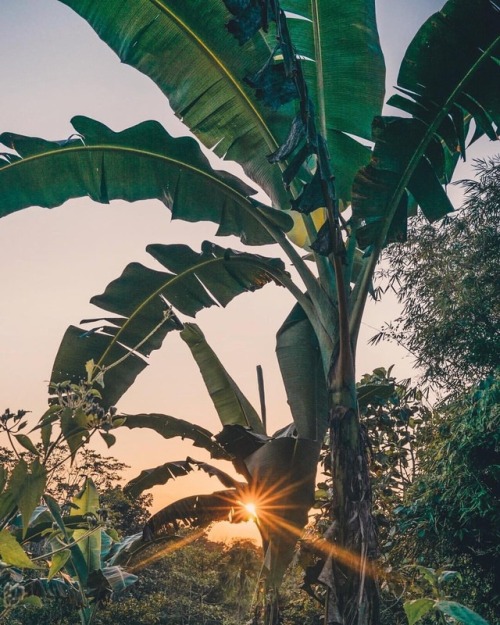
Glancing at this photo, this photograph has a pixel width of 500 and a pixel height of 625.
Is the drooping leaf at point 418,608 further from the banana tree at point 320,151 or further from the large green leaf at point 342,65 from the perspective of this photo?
the large green leaf at point 342,65

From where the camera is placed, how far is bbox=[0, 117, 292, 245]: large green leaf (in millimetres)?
3496

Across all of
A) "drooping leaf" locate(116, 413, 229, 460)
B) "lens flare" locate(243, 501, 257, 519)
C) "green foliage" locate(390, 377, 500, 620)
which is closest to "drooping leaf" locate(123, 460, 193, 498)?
"drooping leaf" locate(116, 413, 229, 460)

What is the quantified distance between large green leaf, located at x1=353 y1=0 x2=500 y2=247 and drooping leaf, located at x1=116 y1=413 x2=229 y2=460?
2100mm

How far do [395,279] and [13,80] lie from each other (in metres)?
6.28

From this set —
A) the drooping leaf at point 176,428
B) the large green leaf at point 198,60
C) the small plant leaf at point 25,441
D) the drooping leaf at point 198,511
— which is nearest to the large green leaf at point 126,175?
the large green leaf at point 198,60

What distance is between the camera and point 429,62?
9.31 ft

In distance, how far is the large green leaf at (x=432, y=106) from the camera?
109 inches

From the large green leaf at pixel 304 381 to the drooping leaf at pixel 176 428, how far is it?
0.77 metres

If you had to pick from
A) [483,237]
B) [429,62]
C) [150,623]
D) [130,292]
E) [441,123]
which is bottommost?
[150,623]

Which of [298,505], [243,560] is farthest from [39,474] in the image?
[243,560]

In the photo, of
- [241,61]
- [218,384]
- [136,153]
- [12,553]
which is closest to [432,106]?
[241,61]

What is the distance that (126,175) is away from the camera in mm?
3752

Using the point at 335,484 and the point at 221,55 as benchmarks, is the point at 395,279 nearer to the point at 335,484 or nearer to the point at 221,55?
the point at 221,55

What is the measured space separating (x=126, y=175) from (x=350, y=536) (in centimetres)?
264
